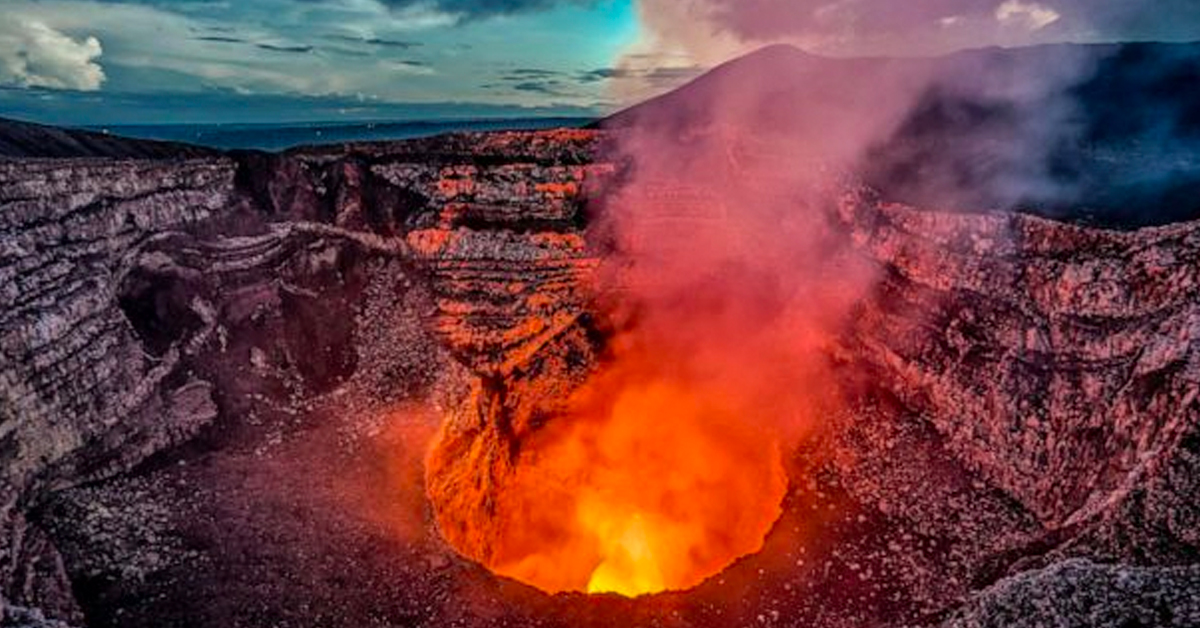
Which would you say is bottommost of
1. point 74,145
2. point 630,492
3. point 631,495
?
Answer: point 631,495

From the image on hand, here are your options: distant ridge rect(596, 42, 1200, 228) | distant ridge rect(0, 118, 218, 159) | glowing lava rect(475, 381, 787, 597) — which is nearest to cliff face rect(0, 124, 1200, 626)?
glowing lava rect(475, 381, 787, 597)

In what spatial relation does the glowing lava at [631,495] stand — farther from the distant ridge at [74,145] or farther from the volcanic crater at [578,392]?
the distant ridge at [74,145]

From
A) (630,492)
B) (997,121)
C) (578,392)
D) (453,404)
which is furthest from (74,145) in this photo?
(997,121)

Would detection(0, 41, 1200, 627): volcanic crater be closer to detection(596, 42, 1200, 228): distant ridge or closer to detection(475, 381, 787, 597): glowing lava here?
detection(475, 381, 787, 597): glowing lava

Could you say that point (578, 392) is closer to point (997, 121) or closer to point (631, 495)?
point (631, 495)

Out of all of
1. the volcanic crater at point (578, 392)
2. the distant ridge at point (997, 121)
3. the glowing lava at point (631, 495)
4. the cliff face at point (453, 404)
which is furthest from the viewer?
the glowing lava at point (631, 495)

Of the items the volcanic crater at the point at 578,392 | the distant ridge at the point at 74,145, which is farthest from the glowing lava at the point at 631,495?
the distant ridge at the point at 74,145

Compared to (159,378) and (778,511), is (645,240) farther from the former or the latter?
(159,378)
